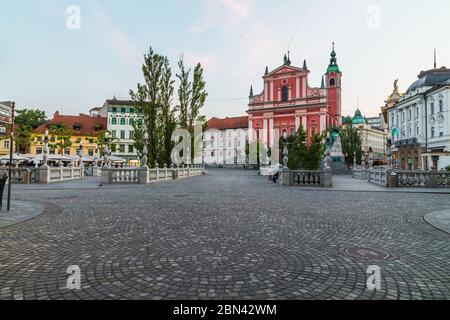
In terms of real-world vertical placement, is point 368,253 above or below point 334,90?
below

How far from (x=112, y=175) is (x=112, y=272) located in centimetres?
1992

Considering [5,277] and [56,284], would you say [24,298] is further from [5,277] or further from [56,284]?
[5,277]

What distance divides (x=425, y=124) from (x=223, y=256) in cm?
6152

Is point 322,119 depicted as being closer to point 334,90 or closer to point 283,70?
point 283,70

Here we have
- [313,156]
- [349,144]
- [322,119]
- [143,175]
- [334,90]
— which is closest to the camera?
[313,156]

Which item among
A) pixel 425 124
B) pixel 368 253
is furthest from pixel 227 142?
pixel 368 253

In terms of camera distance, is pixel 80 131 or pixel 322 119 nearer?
pixel 80 131

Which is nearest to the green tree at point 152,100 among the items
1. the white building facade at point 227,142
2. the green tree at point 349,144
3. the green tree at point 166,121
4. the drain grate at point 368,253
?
the green tree at point 166,121

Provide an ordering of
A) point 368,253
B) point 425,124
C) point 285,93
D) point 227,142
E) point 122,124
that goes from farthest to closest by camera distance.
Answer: point 227,142 < point 285,93 < point 122,124 < point 425,124 < point 368,253

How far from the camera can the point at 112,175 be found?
73.7 ft

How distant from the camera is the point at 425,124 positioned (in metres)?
52.7

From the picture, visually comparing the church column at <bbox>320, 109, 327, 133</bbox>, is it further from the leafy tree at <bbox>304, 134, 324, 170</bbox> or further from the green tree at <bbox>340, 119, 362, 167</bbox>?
the leafy tree at <bbox>304, 134, 324, 170</bbox>

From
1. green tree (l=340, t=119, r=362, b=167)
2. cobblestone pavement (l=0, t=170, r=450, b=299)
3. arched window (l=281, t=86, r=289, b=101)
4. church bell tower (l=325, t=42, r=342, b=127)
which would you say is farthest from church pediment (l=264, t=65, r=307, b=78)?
cobblestone pavement (l=0, t=170, r=450, b=299)
